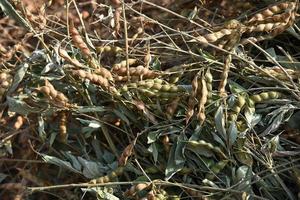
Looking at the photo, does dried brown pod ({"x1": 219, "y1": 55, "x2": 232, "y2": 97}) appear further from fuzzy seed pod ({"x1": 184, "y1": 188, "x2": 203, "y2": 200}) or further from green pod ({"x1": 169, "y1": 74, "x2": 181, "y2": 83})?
fuzzy seed pod ({"x1": 184, "y1": 188, "x2": 203, "y2": 200})

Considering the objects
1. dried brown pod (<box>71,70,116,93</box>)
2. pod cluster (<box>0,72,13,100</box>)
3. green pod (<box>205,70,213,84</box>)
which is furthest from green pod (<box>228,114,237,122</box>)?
pod cluster (<box>0,72,13,100</box>)

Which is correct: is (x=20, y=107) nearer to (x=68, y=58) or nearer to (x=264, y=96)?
(x=68, y=58)

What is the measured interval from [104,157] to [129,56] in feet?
0.99

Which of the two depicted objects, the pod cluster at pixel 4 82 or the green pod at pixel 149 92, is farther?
the pod cluster at pixel 4 82

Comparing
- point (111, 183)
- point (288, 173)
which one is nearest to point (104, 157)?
point (111, 183)

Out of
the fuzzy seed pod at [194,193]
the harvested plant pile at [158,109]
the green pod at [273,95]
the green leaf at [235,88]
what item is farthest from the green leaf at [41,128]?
the green pod at [273,95]

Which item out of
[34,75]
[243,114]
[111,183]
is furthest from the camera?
[34,75]

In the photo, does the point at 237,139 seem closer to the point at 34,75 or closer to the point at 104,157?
the point at 104,157

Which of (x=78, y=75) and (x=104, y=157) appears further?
(x=104, y=157)

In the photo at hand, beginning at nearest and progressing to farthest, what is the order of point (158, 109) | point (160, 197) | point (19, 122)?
point (160, 197)
point (158, 109)
point (19, 122)

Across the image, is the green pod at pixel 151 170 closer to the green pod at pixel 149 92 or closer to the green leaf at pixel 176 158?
the green leaf at pixel 176 158

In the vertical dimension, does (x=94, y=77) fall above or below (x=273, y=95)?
above

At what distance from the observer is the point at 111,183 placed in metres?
1.51

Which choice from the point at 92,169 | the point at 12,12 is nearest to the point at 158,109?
the point at 92,169
